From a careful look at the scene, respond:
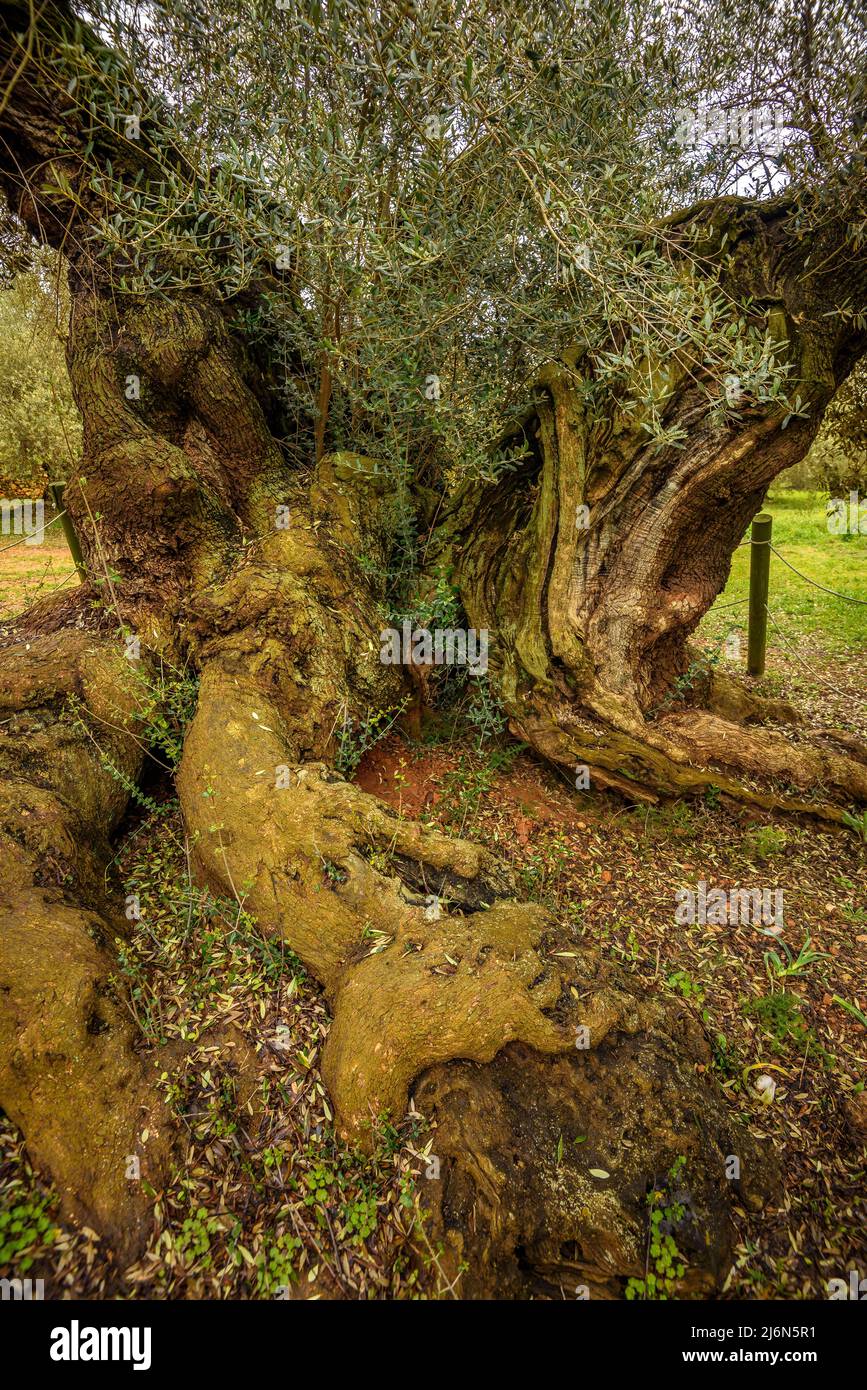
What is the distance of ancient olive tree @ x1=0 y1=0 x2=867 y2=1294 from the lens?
2.58 metres

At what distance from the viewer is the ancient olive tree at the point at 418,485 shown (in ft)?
8.46

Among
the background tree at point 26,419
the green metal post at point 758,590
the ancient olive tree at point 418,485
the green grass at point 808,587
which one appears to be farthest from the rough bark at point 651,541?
the background tree at point 26,419

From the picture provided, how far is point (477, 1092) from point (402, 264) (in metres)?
3.89

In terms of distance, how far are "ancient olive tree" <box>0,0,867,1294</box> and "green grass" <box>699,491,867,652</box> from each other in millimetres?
2894

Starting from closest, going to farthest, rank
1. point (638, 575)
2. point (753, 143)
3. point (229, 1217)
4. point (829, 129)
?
point (229, 1217), point (829, 129), point (753, 143), point (638, 575)

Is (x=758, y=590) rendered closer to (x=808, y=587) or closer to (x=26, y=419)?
(x=808, y=587)

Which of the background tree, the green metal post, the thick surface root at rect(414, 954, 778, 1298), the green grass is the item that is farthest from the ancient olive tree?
the background tree

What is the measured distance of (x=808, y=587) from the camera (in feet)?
37.8

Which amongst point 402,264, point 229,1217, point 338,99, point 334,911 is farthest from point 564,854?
point 338,99

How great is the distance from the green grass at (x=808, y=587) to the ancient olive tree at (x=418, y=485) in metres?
2.89
